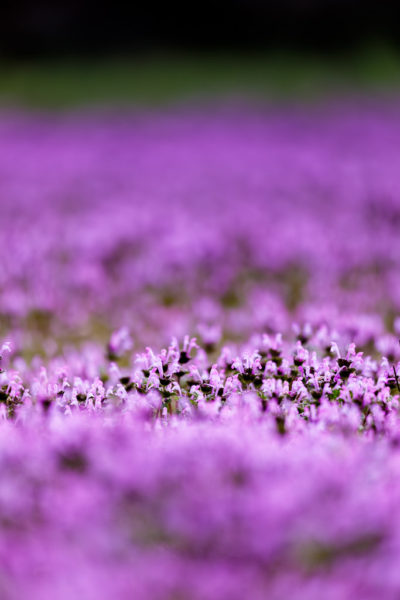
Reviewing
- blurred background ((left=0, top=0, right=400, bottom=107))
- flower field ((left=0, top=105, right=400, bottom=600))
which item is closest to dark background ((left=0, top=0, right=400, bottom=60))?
blurred background ((left=0, top=0, right=400, bottom=107))

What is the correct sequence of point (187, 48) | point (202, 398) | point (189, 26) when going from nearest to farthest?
point (202, 398)
point (187, 48)
point (189, 26)

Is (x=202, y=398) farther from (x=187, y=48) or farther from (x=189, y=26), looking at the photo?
(x=189, y=26)

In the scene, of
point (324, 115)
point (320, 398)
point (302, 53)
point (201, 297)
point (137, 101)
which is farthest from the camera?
point (302, 53)

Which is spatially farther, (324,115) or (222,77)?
(222,77)

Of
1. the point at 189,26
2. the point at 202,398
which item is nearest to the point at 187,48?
the point at 189,26

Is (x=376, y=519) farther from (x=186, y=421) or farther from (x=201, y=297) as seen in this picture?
(x=201, y=297)

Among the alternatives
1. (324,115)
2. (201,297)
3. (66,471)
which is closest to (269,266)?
(201,297)

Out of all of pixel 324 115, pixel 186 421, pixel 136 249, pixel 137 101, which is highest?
pixel 137 101
